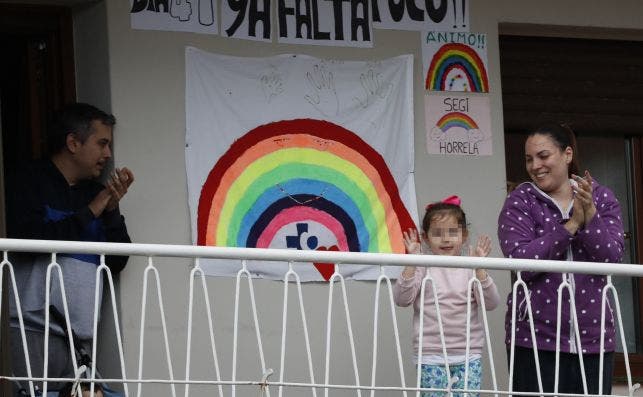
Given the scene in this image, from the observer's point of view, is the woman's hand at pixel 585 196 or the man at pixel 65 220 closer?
the woman's hand at pixel 585 196

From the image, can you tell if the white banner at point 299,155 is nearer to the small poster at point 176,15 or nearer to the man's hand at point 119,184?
the small poster at point 176,15

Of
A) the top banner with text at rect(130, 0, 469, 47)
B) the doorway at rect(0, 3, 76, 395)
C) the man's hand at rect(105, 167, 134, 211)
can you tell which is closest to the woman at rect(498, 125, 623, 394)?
the top banner with text at rect(130, 0, 469, 47)

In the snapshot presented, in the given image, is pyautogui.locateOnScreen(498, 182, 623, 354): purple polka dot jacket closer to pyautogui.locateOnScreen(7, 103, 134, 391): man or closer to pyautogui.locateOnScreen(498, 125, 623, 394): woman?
pyautogui.locateOnScreen(498, 125, 623, 394): woman

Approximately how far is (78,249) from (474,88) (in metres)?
3.04

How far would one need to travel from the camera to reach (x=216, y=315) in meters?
Result: 8.41

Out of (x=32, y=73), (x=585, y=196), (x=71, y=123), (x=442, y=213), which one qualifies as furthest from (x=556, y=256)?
(x=32, y=73)

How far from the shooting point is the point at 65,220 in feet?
25.6

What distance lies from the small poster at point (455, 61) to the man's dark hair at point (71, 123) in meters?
1.84

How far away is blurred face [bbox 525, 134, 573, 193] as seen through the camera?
7.84 m

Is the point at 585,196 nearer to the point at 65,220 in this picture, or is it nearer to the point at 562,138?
the point at 562,138

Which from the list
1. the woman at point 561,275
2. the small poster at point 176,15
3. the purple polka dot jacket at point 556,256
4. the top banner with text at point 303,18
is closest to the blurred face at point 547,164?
the woman at point 561,275

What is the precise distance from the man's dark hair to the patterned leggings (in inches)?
76.7

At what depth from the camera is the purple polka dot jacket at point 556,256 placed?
24.7 feet

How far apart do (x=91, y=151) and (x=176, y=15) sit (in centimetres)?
88
